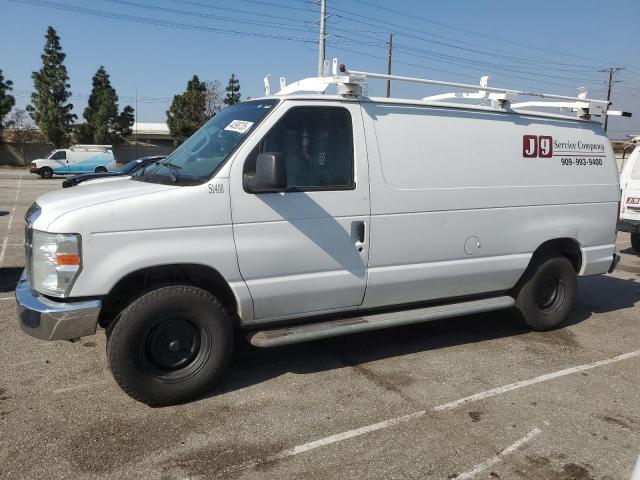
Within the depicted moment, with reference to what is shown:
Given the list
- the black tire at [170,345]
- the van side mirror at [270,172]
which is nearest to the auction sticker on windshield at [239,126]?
the van side mirror at [270,172]

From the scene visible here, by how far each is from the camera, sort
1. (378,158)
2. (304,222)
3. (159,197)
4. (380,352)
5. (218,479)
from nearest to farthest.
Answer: (218,479)
(159,197)
(304,222)
(378,158)
(380,352)

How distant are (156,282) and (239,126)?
1.38 m

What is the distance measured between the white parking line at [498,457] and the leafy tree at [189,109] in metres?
50.3

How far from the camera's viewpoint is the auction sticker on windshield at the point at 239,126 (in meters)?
4.24

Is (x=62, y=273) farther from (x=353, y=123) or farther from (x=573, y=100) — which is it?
(x=573, y=100)

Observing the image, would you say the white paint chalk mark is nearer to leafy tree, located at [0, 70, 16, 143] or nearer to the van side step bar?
the van side step bar

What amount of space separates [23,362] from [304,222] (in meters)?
2.75

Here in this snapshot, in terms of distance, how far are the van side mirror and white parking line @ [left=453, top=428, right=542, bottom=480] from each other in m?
2.24

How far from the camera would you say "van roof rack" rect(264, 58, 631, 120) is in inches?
178

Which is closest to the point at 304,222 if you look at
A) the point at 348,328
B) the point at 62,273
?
the point at 348,328

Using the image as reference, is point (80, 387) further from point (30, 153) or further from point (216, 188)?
point (30, 153)

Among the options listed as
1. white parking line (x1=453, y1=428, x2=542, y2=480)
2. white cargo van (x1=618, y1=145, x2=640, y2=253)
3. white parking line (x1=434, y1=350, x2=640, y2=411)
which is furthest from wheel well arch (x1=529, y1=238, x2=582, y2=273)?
white cargo van (x1=618, y1=145, x2=640, y2=253)

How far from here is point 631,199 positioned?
1087 centimetres

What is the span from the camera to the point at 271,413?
392cm
